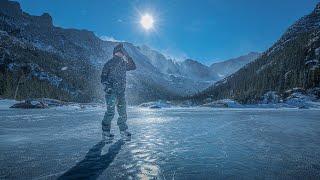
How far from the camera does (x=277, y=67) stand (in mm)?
196625

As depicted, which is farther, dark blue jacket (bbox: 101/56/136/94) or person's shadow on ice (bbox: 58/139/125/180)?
dark blue jacket (bbox: 101/56/136/94)

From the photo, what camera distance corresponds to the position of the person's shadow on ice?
7.08m

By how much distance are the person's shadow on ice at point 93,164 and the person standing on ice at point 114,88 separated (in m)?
2.53

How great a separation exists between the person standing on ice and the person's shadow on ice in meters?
2.53

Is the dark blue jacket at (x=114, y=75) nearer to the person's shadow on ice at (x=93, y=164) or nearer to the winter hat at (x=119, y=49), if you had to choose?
the winter hat at (x=119, y=49)

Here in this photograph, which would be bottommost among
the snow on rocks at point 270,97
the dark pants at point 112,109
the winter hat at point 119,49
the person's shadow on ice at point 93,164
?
the person's shadow on ice at point 93,164

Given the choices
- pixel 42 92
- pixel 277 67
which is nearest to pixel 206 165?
pixel 42 92

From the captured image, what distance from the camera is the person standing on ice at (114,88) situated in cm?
1380

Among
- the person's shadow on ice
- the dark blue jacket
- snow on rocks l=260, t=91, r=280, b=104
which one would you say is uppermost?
snow on rocks l=260, t=91, r=280, b=104

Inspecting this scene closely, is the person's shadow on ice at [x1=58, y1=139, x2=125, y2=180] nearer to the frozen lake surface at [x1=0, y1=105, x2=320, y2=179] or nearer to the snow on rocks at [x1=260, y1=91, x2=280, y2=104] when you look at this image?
the frozen lake surface at [x1=0, y1=105, x2=320, y2=179]

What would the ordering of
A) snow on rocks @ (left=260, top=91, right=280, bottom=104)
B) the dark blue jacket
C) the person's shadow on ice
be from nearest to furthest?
the person's shadow on ice, the dark blue jacket, snow on rocks @ (left=260, top=91, right=280, bottom=104)

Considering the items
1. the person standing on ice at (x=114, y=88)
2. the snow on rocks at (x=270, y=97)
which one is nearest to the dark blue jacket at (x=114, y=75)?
the person standing on ice at (x=114, y=88)

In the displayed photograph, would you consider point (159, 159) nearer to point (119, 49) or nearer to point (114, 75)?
point (114, 75)

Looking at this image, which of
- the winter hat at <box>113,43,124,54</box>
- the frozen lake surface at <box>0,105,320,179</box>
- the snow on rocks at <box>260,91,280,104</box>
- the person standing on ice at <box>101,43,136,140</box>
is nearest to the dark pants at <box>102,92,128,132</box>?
the person standing on ice at <box>101,43,136,140</box>
